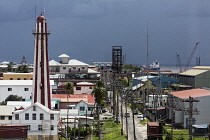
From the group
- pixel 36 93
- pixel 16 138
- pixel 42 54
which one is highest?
pixel 42 54

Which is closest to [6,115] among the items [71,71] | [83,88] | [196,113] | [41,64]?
[41,64]

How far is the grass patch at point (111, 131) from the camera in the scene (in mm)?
55156

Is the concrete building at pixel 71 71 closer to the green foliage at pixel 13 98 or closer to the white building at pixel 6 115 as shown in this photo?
the green foliage at pixel 13 98

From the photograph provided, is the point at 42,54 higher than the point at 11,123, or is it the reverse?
the point at 42,54

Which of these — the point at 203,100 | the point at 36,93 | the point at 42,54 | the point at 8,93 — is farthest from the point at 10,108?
the point at 203,100

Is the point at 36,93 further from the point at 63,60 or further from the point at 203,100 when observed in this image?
the point at 63,60

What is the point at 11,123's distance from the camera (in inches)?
1991

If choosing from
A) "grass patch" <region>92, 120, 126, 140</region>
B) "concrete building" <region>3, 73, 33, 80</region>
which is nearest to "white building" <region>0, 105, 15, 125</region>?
"grass patch" <region>92, 120, 126, 140</region>

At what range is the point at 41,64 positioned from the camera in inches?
2104

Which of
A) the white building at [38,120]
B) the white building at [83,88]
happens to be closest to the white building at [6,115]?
the white building at [38,120]

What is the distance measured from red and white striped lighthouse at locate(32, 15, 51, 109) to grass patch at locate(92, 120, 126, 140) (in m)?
8.11

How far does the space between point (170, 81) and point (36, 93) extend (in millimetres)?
63661

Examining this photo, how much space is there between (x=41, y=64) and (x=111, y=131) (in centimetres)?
1368

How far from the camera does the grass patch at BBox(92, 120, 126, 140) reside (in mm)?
55156
